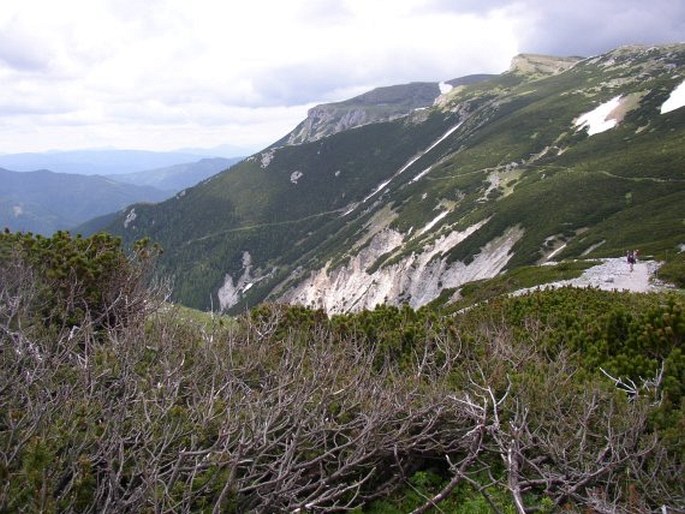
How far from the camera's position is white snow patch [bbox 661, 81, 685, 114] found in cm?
8288

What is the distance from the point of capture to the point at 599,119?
3777 inches

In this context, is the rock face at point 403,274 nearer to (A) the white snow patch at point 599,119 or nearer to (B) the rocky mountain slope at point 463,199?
(B) the rocky mountain slope at point 463,199

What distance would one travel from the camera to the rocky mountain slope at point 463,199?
52906 mm

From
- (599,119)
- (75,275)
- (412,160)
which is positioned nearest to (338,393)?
(75,275)

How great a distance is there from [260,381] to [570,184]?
6262cm

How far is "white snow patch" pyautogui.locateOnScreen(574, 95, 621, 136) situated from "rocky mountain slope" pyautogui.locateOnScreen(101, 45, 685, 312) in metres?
0.41

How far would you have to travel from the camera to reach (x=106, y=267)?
14.3m

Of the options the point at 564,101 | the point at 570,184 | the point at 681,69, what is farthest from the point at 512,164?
the point at 681,69

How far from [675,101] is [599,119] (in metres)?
13.1

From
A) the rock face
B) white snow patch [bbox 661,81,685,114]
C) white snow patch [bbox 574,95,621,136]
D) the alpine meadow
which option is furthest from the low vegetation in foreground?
white snow patch [bbox 574,95,621,136]

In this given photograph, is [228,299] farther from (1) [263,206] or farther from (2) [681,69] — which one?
(2) [681,69]

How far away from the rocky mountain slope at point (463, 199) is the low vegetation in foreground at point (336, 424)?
8.98 feet

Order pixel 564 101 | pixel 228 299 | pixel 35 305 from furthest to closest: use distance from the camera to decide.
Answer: pixel 228 299 < pixel 564 101 < pixel 35 305

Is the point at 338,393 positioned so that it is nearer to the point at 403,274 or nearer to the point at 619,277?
the point at 619,277
